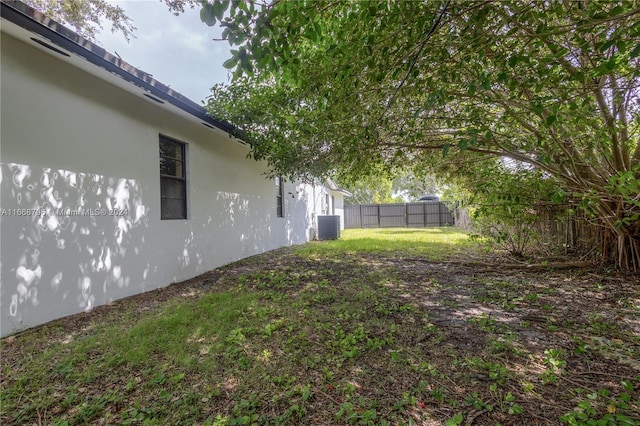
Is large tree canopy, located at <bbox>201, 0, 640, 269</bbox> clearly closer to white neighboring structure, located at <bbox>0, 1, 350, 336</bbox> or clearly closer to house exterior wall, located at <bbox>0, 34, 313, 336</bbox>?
white neighboring structure, located at <bbox>0, 1, 350, 336</bbox>

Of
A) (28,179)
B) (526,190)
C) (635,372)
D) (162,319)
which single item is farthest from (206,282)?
(526,190)

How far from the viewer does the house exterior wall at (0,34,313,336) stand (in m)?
2.87

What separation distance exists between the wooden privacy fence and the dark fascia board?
16.8 metres

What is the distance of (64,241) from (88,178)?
81cm

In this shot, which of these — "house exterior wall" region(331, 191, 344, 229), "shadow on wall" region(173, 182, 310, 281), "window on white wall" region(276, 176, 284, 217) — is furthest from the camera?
"house exterior wall" region(331, 191, 344, 229)

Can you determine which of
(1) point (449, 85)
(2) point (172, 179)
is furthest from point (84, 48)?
(1) point (449, 85)

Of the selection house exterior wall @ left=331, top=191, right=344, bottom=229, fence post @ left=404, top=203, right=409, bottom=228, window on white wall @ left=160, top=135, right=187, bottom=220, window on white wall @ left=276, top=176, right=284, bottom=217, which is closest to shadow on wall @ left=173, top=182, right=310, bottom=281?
window on white wall @ left=276, top=176, right=284, bottom=217

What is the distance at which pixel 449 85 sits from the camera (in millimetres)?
3273

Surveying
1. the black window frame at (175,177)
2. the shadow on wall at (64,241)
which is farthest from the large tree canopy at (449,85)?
the shadow on wall at (64,241)

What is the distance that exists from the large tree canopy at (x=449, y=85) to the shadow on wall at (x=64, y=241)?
2518 millimetres

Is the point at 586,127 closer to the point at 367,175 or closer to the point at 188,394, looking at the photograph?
the point at 367,175

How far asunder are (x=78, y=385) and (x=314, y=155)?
4.34 meters

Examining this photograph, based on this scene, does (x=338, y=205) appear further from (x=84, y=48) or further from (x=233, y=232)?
(x=84, y=48)

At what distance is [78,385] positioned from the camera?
2129mm
